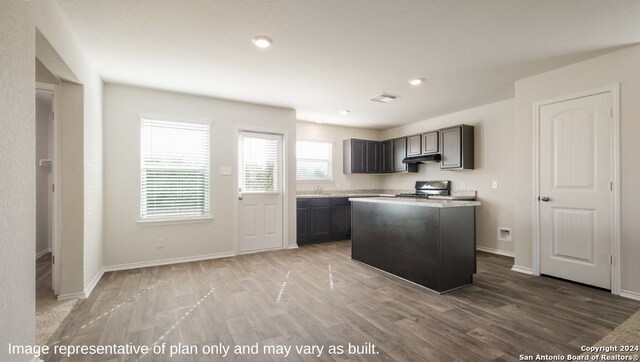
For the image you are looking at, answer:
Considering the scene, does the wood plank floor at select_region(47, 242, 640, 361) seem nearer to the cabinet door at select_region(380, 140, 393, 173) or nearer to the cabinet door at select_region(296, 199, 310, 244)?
the cabinet door at select_region(296, 199, 310, 244)

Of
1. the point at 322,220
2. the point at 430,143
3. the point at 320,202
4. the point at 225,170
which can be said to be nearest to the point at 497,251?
the point at 430,143

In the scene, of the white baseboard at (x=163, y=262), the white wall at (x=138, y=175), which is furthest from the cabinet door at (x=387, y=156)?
the white baseboard at (x=163, y=262)

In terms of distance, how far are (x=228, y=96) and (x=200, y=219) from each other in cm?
197

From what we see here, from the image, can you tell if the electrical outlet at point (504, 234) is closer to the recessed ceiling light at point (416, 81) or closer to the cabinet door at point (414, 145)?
the cabinet door at point (414, 145)

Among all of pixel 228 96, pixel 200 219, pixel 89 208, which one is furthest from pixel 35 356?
pixel 228 96

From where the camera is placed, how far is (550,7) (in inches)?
89.6

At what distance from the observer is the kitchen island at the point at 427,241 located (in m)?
3.04

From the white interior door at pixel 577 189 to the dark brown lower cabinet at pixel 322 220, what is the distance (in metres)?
3.38

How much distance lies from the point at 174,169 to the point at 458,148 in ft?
15.6

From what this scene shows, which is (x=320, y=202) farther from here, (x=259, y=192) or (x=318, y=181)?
(x=259, y=192)

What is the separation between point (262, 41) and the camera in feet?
9.11

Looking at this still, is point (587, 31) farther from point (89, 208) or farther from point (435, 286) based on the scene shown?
point (89, 208)

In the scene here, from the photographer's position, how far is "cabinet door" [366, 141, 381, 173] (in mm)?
6855

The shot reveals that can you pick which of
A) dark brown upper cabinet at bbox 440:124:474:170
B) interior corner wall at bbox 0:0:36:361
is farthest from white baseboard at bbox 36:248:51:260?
dark brown upper cabinet at bbox 440:124:474:170
